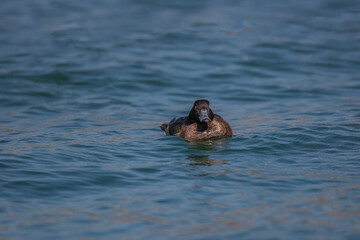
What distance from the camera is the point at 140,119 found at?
1427cm

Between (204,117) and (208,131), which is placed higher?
(204,117)

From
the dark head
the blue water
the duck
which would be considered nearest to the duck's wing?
the duck

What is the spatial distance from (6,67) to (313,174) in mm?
12823

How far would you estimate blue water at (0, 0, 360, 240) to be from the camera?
26.2ft

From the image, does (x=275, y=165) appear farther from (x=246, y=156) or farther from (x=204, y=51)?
(x=204, y=51)

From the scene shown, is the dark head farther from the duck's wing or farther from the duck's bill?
the duck's wing

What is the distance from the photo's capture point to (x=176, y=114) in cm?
1504

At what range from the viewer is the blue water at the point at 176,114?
7973 millimetres

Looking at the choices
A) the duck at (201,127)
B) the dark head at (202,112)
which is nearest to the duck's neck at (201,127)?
the duck at (201,127)

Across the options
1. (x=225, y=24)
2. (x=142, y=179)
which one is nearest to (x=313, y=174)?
(x=142, y=179)

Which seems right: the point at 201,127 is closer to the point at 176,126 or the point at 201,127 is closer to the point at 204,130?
the point at 204,130

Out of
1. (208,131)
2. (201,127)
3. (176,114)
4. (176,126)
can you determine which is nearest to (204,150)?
(208,131)

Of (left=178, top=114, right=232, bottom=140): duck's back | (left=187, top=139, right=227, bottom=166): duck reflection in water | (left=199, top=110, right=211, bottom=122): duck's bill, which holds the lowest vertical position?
(left=187, top=139, right=227, bottom=166): duck reflection in water

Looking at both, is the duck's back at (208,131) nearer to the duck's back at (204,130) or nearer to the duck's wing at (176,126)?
the duck's back at (204,130)
